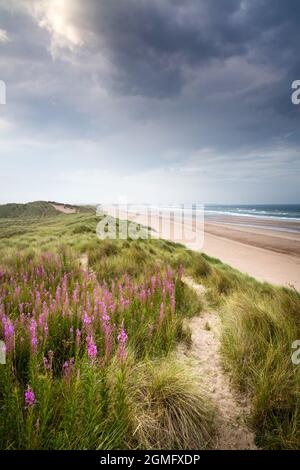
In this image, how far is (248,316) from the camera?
142 inches

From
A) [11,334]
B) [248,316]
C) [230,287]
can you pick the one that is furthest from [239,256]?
[11,334]

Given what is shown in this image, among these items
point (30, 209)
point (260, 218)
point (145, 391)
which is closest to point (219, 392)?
point (145, 391)

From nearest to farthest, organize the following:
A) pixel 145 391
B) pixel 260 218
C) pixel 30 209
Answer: pixel 145 391
pixel 260 218
pixel 30 209

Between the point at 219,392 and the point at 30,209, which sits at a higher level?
the point at 30,209

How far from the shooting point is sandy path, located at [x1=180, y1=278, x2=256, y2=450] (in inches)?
80.6

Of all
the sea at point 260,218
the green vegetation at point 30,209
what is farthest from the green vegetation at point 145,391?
the green vegetation at point 30,209

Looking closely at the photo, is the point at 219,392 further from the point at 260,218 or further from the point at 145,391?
the point at 260,218

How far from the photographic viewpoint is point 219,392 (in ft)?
8.42

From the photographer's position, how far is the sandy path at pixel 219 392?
205 cm

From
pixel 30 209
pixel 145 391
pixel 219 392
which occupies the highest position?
pixel 30 209

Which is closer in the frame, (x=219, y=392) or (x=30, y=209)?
(x=219, y=392)

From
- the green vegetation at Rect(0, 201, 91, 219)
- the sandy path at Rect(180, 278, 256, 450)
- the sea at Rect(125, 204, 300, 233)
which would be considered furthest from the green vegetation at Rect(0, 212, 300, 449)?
the green vegetation at Rect(0, 201, 91, 219)
